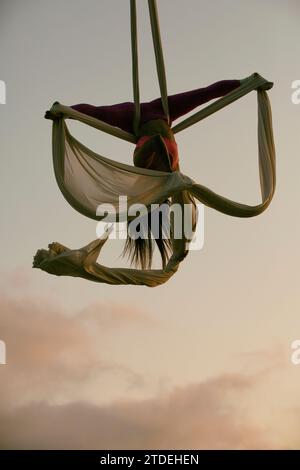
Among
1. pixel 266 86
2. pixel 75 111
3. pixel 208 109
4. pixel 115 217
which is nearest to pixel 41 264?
pixel 115 217

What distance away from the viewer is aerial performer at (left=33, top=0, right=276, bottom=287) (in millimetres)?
Result: 4914

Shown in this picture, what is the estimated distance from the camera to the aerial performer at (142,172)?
16.1 feet

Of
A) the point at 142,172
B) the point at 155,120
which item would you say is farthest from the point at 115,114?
the point at 142,172

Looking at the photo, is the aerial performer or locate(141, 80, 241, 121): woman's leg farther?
locate(141, 80, 241, 121): woman's leg

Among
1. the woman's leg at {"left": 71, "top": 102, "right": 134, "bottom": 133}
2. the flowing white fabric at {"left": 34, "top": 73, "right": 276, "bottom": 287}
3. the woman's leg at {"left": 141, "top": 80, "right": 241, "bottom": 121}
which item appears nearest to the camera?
the flowing white fabric at {"left": 34, "top": 73, "right": 276, "bottom": 287}

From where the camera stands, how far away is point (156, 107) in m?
5.36

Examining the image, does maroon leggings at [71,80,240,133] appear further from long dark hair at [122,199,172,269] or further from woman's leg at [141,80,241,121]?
long dark hair at [122,199,172,269]

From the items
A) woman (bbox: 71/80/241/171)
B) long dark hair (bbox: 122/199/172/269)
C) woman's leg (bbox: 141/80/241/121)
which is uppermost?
woman's leg (bbox: 141/80/241/121)

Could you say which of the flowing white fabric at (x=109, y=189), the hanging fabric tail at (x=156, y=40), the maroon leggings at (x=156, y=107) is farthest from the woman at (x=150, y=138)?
the hanging fabric tail at (x=156, y=40)

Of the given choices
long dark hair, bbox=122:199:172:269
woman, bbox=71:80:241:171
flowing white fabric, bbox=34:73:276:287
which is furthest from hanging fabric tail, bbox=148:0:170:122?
long dark hair, bbox=122:199:172:269

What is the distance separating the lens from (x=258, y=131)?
543cm

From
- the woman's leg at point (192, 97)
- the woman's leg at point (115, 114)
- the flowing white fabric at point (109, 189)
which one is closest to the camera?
the flowing white fabric at point (109, 189)

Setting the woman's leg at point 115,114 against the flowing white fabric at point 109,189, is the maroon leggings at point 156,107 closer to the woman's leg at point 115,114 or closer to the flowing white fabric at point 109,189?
the woman's leg at point 115,114

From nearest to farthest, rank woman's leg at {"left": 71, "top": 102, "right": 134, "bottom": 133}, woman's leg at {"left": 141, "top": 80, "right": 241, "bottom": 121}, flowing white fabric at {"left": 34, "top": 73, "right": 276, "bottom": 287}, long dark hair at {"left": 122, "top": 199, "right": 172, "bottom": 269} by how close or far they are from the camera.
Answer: flowing white fabric at {"left": 34, "top": 73, "right": 276, "bottom": 287} < long dark hair at {"left": 122, "top": 199, "right": 172, "bottom": 269} < woman's leg at {"left": 71, "top": 102, "right": 134, "bottom": 133} < woman's leg at {"left": 141, "top": 80, "right": 241, "bottom": 121}
